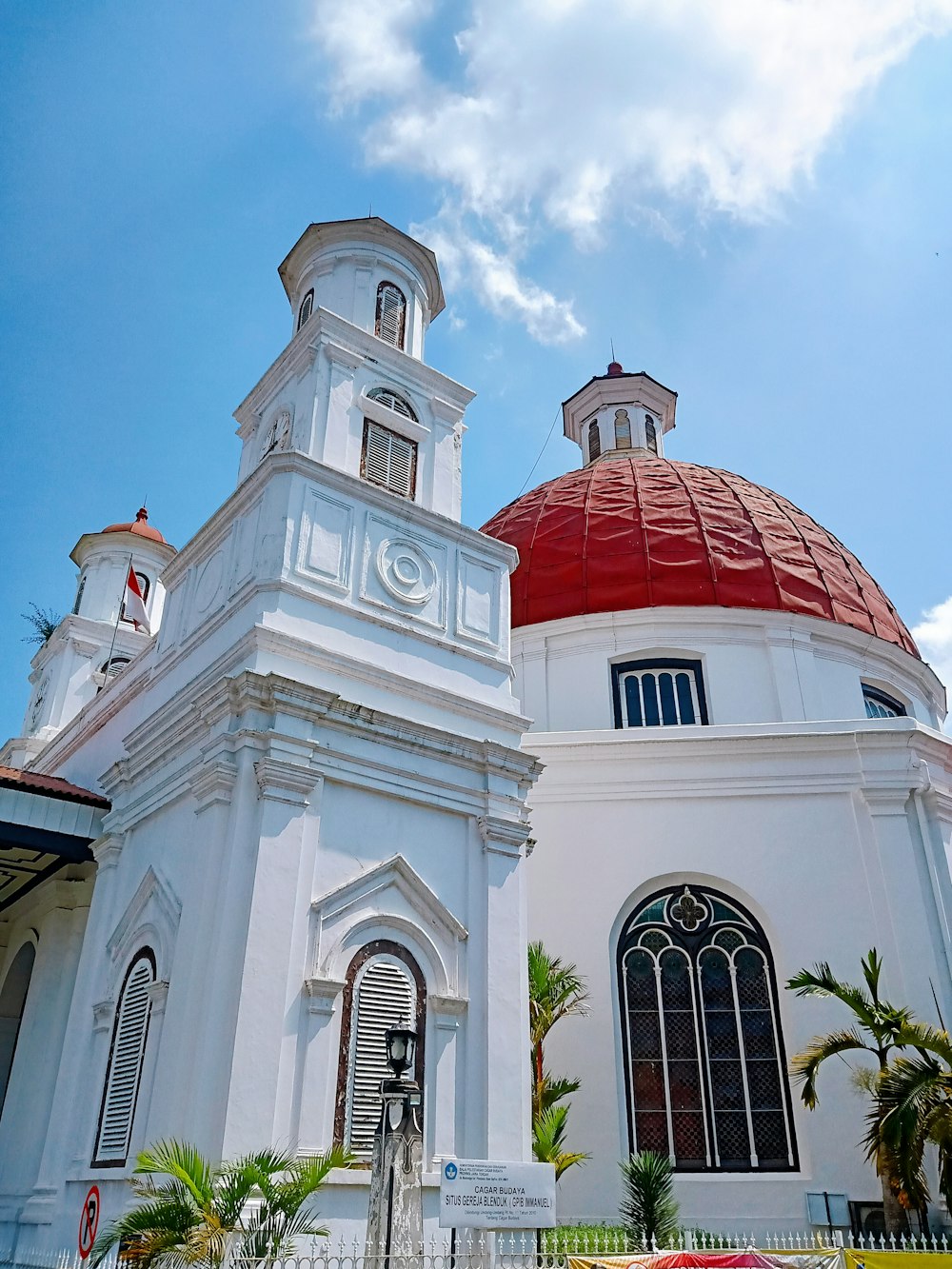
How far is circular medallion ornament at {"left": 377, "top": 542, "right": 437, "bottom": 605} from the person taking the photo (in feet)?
43.5

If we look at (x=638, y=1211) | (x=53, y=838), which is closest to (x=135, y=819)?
(x=53, y=838)

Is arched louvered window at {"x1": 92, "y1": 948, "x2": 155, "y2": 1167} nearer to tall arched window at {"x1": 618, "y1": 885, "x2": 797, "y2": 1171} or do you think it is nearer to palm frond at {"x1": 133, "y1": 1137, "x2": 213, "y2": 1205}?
palm frond at {"x1": 133, "y1": 1137, "x2": 213, "y2": 1205}

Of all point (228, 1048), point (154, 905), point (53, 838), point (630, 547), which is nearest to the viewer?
point (228, 1048)

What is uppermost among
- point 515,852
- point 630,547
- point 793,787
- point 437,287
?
point 437,287

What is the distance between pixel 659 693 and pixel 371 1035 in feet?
33.3

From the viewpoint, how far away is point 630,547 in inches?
821

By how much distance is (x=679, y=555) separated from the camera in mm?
20531

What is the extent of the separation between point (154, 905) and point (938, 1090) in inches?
362

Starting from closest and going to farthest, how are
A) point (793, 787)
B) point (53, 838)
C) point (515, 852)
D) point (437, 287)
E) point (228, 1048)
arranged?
point (228, 1048) < point (515, 852) < point (53, 838) < point (793, 787) < point (437, 287)

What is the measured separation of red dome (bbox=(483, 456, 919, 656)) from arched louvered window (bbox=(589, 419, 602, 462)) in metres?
8.18

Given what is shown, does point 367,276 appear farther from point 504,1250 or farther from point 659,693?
point 504,1250

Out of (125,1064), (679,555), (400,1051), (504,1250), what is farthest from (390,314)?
(504,1250)

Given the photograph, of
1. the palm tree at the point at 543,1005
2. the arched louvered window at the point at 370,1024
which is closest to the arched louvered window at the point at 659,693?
the palm tree at the point at 543,1005

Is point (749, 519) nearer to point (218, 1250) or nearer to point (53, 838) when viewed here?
point (53, 838)
